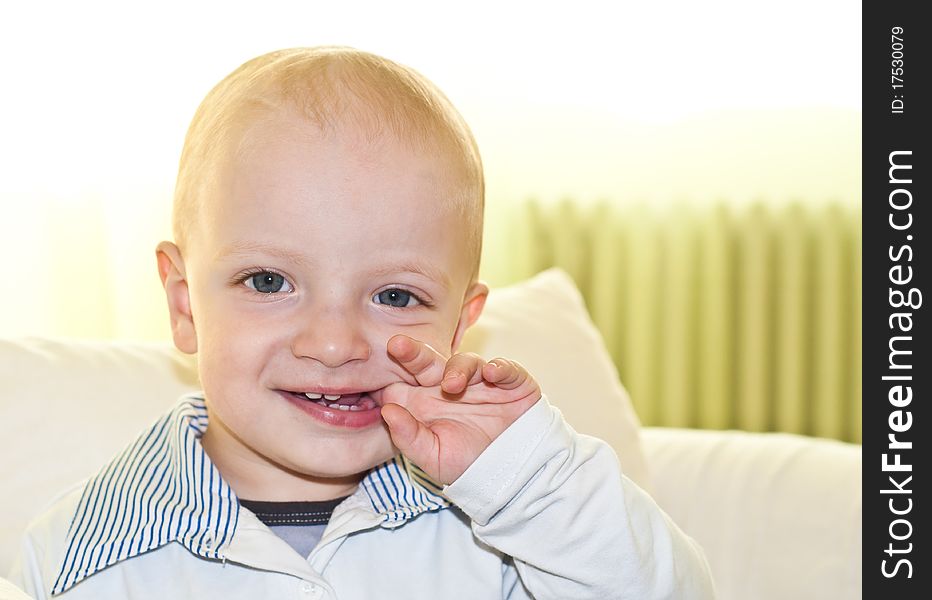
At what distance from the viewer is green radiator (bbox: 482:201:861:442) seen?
2.76m

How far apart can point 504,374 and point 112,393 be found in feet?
1.94

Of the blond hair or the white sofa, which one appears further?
the white sofa

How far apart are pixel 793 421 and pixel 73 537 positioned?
2.12 meters

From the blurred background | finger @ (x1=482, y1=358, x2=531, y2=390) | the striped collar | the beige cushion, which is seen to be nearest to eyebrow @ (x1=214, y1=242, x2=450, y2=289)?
finger @ (x1=482, y1=358, x2=531, y2=390)

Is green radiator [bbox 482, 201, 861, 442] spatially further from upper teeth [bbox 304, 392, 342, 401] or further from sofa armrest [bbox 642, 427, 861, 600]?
upper teeth [bbox 304, 392, 342, 401]

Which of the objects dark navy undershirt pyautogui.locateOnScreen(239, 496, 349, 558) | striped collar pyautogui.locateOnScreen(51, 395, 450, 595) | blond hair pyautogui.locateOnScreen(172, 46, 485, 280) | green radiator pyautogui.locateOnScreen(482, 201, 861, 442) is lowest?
green radiator pyautogui.locateOnScreen(482, 201, 861, 442)

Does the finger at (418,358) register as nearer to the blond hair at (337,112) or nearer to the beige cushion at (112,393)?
the blond hair at (337,112)

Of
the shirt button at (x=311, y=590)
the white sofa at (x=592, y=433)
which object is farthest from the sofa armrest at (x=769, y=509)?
the shirt button at (x=311, y=590)

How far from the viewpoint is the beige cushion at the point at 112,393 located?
126 centimetres

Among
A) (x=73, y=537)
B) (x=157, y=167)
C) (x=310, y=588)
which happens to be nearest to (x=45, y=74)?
(x=157, y=167)

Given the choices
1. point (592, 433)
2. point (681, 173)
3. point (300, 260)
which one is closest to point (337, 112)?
point (300, 260)

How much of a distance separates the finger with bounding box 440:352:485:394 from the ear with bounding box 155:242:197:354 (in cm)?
30

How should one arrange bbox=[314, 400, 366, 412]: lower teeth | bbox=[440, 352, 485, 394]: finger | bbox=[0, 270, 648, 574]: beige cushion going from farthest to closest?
bbox=[0, 270, 648, 574]: beige cushion < bbox=[314, 400, 366, 412]: lower teeth < bbox=[440, 352, 485, 394]: finger

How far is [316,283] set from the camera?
98cm
